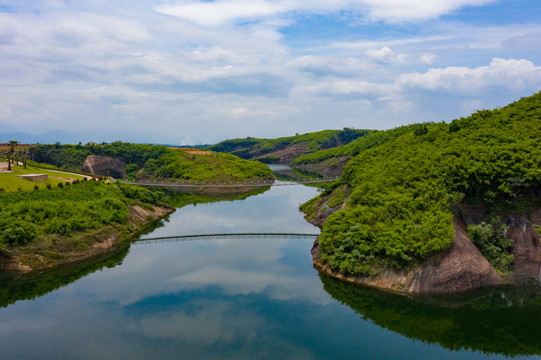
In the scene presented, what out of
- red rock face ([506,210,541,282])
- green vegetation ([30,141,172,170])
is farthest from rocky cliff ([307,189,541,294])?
green vegetation ([30,141,172,170])

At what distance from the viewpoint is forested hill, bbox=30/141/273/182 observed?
468ft

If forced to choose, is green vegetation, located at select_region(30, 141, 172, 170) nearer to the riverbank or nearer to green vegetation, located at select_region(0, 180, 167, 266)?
green vegetation, located at select_region(0, 180, 167, 266)

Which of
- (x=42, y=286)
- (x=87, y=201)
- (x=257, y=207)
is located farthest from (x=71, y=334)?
(x=257, y=207)

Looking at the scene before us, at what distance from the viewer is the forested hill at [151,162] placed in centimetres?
14250

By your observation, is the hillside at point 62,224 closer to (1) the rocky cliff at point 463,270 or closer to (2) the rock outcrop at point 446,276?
(1) the rocky cliff at point 463,270

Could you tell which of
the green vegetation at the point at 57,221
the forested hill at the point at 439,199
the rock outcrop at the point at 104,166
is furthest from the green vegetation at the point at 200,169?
the forested hill at the point at 439,199

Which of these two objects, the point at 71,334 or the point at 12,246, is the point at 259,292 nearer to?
the point at 71,334

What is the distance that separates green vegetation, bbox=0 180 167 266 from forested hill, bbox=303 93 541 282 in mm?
35806

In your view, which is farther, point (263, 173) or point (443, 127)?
point (263, 173)

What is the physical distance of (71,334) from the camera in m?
33.8

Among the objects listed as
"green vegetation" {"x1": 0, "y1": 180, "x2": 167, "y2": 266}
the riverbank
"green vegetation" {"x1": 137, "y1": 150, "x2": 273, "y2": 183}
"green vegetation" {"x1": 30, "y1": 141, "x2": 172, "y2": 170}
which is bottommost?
the riverbank

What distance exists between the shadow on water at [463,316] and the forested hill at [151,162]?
99.1 metres

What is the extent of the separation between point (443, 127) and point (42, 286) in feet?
234

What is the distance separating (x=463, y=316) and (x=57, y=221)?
53877mm
